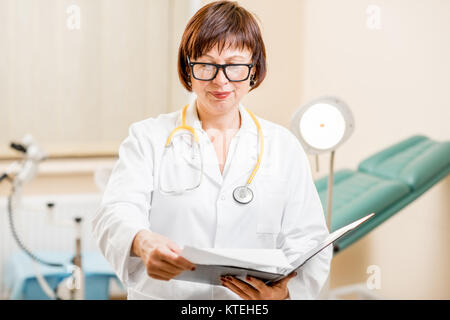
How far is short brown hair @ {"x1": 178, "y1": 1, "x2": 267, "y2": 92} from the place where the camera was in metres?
1.03

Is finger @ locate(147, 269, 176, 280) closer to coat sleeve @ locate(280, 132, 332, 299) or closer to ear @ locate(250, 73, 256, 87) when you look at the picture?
coat sleeve @ locate(280, 132, 332, 299)

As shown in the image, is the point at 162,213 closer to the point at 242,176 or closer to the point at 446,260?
the point at 242,176

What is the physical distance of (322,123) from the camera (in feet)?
4.85

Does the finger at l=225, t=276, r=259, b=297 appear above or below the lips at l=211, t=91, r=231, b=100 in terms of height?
below

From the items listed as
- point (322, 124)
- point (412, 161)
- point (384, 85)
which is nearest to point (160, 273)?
point (322, 124)

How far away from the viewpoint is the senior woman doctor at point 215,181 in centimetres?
104

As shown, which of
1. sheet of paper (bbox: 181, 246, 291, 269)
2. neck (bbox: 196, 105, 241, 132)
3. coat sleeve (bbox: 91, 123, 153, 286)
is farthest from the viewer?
neck (bbox: 196, 105, 241, 132)

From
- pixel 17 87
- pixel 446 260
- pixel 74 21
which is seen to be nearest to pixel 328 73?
pixel 446 260

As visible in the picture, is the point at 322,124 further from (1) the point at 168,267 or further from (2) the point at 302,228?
(1) the point at 168,267

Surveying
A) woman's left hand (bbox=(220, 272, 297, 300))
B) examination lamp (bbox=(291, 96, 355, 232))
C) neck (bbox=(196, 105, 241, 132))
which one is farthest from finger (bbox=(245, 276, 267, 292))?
examination lamp (bbox=(291, 96, 355, 232))

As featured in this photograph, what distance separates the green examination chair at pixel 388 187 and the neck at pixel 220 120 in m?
0.75

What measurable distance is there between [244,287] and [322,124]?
591 mm

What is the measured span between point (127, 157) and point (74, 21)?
146 centimetres

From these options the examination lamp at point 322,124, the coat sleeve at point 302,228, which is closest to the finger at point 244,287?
the coat sleeve at point 302,228
